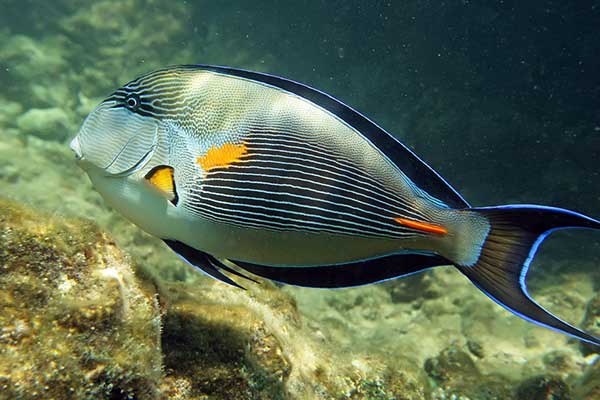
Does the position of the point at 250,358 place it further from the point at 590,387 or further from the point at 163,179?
the point at 590,387

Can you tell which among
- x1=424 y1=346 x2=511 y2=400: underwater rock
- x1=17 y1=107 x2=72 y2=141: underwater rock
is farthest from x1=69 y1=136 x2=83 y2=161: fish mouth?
x1=17 y1=107 x2=72 y2=141: underwater rock

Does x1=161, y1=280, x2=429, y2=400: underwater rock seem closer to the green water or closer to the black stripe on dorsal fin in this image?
the green water

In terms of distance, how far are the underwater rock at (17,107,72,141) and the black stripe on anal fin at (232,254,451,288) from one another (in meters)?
7.72

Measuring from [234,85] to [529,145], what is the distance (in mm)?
8707

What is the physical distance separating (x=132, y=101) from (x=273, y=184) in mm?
638

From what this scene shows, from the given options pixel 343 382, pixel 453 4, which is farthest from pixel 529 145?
pixel 343 382

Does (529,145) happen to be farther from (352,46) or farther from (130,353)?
(130,353)

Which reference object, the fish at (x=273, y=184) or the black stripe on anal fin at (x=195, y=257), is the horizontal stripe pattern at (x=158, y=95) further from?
the black stripe on anal fin at (x=195, y=257)

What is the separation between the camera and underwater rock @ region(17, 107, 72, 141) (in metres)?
7.50

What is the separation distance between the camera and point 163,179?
1414mm

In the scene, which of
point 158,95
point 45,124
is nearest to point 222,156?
point 158,95

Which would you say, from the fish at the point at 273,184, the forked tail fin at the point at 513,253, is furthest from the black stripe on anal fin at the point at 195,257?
the forked tail fin at the point at 513,253

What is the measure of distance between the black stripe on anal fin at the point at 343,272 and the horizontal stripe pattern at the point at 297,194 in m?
0.14

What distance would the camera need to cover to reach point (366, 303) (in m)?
6.29
